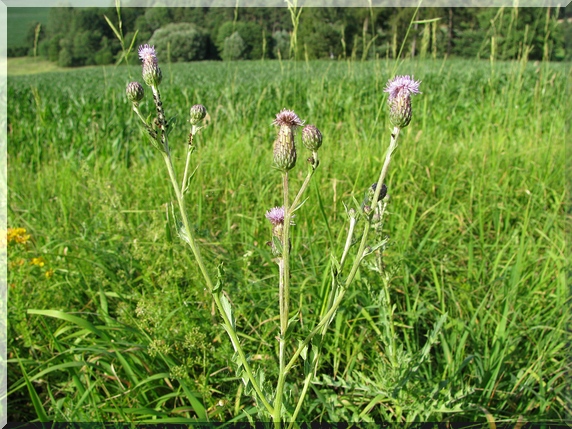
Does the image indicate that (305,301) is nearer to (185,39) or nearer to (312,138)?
(312,138)

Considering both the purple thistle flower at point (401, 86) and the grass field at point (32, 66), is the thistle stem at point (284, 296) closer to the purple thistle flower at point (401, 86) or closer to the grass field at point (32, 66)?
the purple thistle flower at point (401, 86)

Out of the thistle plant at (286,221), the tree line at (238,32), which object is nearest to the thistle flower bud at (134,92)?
the thistle plant at (286,221)

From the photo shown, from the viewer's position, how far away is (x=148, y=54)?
0.99 metres

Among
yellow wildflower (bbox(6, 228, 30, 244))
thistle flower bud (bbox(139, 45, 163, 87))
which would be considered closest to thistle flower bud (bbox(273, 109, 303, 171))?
thistle flower bud (bbox(139, 45, 163, 87))

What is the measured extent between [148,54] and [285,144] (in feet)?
1.25

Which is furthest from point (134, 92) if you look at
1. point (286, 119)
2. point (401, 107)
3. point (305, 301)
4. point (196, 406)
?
point (305, 301)

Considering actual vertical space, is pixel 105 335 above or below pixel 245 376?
below

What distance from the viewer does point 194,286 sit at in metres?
1.69

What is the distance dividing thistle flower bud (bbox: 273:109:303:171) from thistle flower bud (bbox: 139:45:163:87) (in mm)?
266

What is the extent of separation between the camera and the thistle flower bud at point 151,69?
0.94 m

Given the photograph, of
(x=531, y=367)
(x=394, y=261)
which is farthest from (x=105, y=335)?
(x=531, y=367)

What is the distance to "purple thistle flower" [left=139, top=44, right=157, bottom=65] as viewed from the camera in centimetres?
97

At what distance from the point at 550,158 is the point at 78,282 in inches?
100

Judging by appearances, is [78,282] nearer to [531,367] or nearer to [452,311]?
[452,311]
